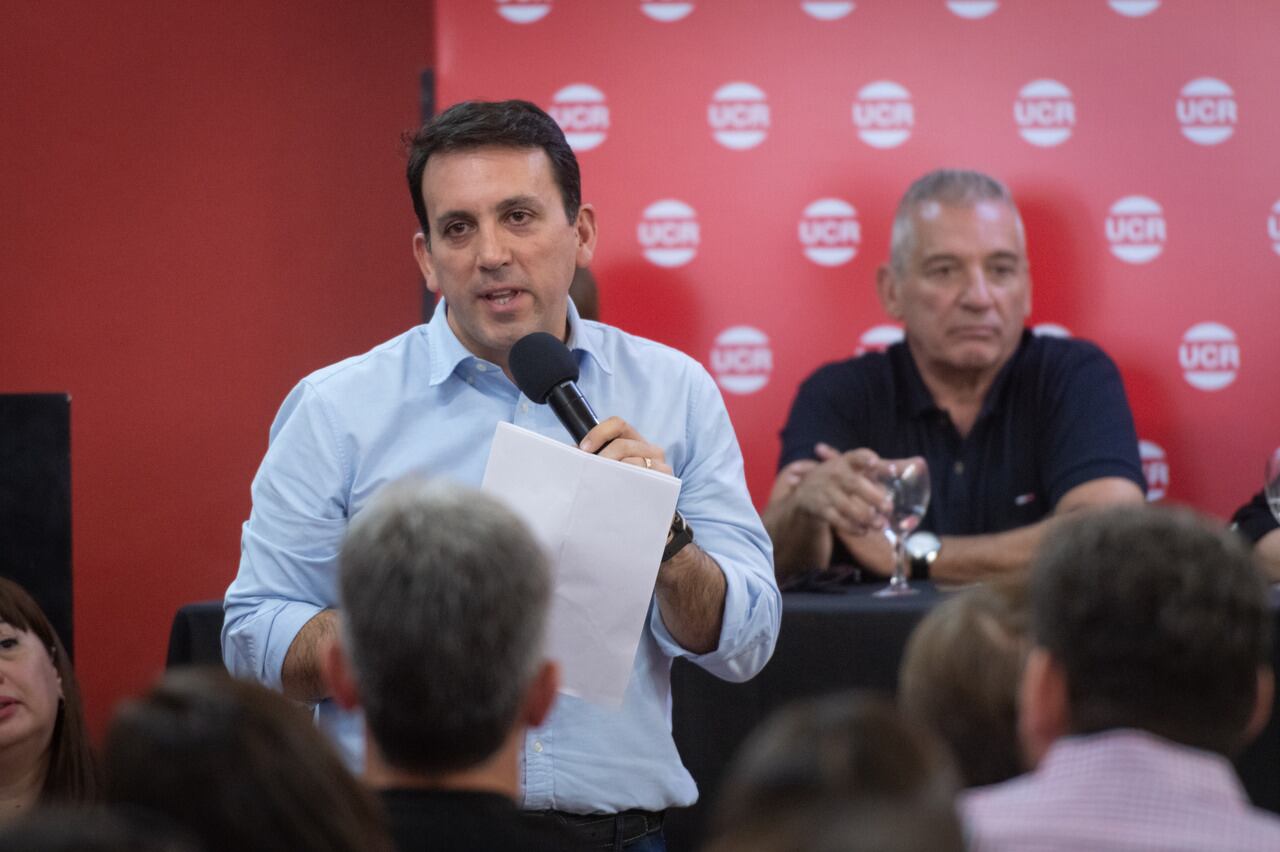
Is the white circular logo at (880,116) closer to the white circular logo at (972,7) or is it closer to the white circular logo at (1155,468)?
the white circular logo at (972,7)

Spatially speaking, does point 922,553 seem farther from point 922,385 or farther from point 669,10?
point 669,10

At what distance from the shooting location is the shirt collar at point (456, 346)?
220 cm

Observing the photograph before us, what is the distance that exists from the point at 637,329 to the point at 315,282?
1.37 m

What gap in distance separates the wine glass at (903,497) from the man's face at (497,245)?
4.08 feet

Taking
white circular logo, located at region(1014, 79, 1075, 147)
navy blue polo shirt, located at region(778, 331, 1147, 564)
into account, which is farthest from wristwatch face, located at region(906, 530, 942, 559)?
white circular logo, located at region(1014, 79, 1075, 147)

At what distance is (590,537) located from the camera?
191 cm

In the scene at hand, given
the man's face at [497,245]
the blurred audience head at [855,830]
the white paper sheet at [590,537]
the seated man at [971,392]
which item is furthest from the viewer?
the seated man at [971,392]

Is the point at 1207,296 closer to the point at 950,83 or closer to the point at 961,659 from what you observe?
the point at 950,83

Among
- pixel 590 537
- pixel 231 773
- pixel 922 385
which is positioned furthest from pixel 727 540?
pixel 922 385

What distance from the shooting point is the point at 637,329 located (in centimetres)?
454

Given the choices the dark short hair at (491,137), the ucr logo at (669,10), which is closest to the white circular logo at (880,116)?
the ucr logo at (669,10)

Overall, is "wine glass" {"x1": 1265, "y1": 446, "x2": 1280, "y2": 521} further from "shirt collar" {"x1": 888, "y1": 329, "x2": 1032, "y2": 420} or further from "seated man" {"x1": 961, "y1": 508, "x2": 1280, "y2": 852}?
"seated man" {"x1": 961, "y1": 508, "x2": 1280, "y2": 852}

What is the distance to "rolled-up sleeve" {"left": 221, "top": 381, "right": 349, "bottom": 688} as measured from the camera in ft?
6.66

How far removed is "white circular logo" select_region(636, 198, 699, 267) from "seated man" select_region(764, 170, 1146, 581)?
0.64 meters
